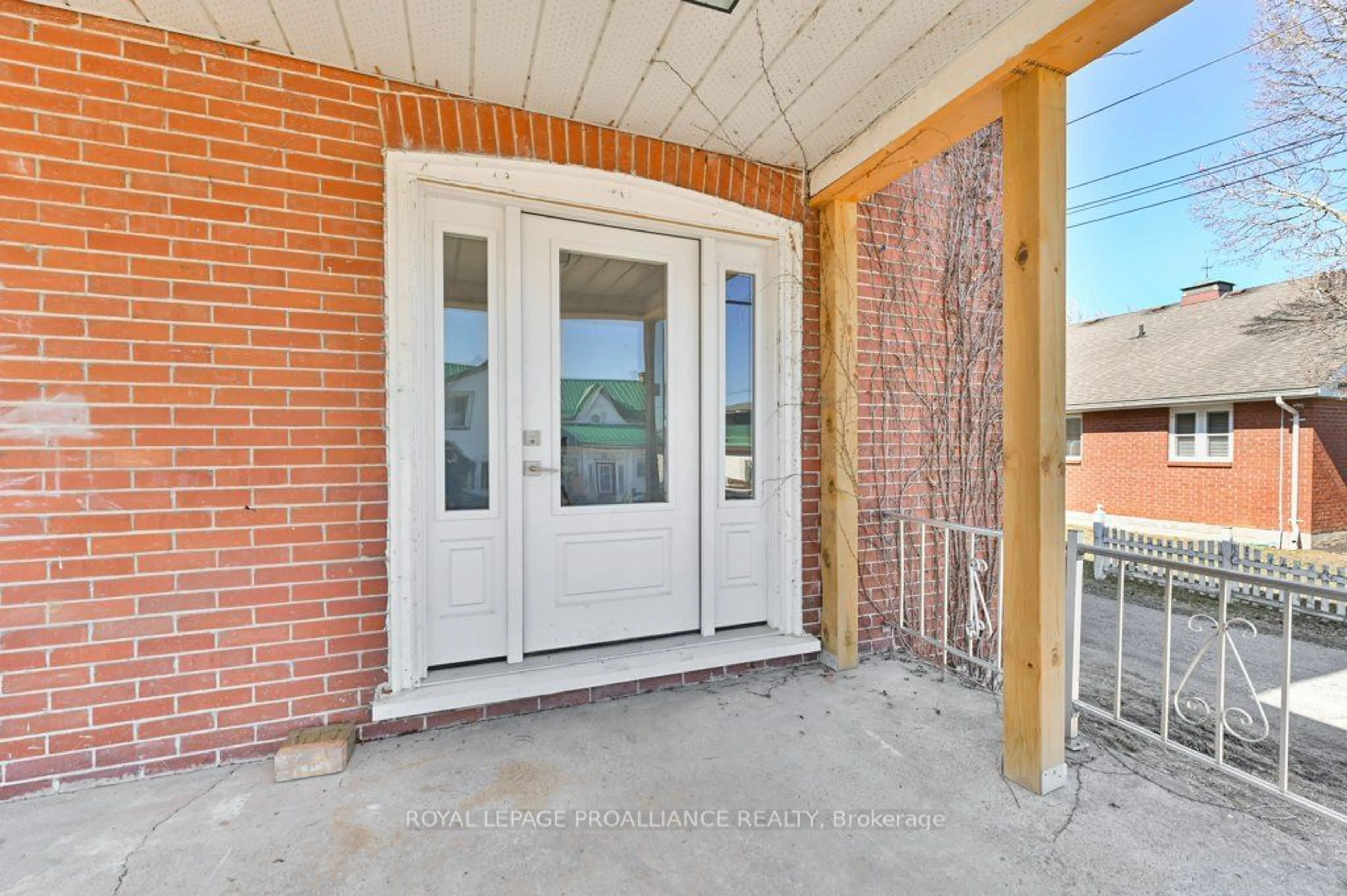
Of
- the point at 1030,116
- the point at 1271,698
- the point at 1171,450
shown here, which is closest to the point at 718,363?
the point at 1030,116

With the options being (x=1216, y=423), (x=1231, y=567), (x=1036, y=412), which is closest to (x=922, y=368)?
(x=1036, y=412)

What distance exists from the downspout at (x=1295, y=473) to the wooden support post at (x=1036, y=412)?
11572mm

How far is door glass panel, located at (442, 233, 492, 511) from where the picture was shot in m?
2.38

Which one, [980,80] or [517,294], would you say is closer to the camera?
[980,80]

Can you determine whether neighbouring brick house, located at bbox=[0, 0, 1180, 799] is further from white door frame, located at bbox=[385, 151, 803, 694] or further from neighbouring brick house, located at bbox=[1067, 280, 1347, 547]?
neighbouring brick house, located at bbox=[1067, 280, 1347, 547]

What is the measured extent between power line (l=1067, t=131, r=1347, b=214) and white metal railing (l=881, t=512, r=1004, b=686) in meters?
3.93

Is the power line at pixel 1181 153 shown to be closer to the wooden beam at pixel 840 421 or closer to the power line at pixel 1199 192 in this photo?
the power line at pixel 1199 192

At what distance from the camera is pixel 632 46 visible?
1.96 m

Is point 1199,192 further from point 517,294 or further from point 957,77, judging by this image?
point 517,294

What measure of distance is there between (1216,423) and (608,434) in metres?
12.9

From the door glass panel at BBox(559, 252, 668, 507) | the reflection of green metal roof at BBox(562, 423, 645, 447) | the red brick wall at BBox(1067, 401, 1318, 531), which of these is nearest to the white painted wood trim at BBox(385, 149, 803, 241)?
the door glass panel at BBox(559, 252, 668, 507)

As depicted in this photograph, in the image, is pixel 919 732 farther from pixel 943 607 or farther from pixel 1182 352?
pixel 1182 352

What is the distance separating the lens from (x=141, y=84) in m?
1.90

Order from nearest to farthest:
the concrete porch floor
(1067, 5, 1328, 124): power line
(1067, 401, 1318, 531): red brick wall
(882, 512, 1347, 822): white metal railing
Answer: the concrete porch floor, (882, 512, 1347, 822): white metal railing, (1067, 5, 1328, 124): power line, (1067, 401, 1318, 531): red brick wall
